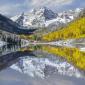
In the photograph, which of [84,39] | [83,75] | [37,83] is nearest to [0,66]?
[83,75]

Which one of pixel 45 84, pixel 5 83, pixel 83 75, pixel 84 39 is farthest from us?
pixel 84 39

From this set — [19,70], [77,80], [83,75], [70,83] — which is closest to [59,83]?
Answer: [70,83]

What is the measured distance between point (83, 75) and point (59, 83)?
24.8 ft

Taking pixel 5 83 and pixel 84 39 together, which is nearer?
pixel 5 83

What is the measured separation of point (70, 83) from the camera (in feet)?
115

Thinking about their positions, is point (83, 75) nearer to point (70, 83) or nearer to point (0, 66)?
point (70, 83)

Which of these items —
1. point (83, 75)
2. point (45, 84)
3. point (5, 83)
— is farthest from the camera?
point (83, 75)

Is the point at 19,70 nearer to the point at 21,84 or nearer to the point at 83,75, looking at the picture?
the point at 83,75

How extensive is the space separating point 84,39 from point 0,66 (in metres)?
141

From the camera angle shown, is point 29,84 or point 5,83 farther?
point 5,83

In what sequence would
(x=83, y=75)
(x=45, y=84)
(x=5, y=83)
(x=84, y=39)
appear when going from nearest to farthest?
(x=45, y=84)
(x=5, y=83)
(x=83, y=75)
(x=84, y=39)

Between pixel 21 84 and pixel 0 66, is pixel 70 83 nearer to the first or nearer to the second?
pixel 21 84

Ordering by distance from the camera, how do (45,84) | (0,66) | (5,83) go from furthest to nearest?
(0,66) → (5,83) → (45,84)

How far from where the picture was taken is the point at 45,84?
33438mm
